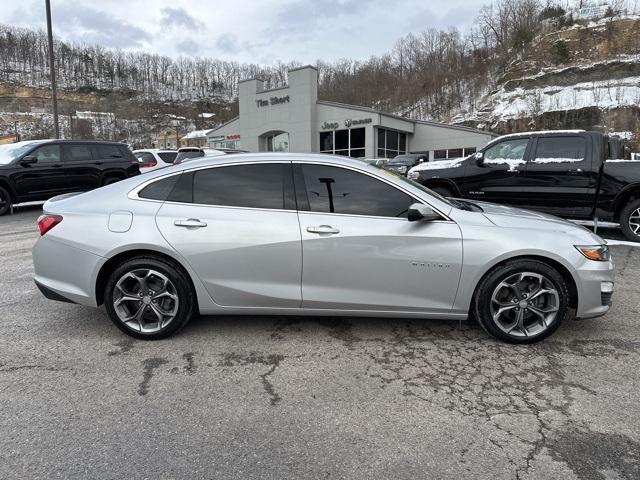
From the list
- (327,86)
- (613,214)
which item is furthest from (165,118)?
(613,214)

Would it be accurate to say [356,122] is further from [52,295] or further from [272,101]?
[52,295]

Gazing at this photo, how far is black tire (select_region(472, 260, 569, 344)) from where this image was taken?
3.37 meters

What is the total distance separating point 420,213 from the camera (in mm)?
3320

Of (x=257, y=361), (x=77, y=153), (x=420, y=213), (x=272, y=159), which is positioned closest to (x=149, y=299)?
(x=257, y=361)

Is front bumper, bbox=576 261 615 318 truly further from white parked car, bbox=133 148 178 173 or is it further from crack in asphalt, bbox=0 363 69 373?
white parked car, bbox=133 148 178 173

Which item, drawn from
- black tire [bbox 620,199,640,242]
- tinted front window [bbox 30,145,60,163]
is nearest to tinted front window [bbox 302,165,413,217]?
black tire [bbox 620,199,640,242]

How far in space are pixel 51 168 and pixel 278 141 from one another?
32702 millimetres

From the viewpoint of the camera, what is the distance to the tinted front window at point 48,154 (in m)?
10.4

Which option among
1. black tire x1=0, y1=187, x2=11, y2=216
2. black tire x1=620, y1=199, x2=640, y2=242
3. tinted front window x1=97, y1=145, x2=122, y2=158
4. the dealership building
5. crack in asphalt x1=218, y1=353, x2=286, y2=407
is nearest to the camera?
crack in asphalt x1=218, y1=353, x2=286, y2=407

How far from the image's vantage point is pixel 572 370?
3.12m

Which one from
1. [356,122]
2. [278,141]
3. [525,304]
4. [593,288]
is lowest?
[525,304]

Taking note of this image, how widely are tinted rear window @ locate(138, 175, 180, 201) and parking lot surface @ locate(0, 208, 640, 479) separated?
1211 mm

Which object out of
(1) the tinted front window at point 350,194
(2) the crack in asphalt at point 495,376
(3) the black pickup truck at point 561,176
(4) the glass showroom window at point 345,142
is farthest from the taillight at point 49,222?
(4) the glass showroom window at point 345,142

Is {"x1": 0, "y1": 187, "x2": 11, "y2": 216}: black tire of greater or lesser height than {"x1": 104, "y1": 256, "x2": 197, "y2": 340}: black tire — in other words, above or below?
above
